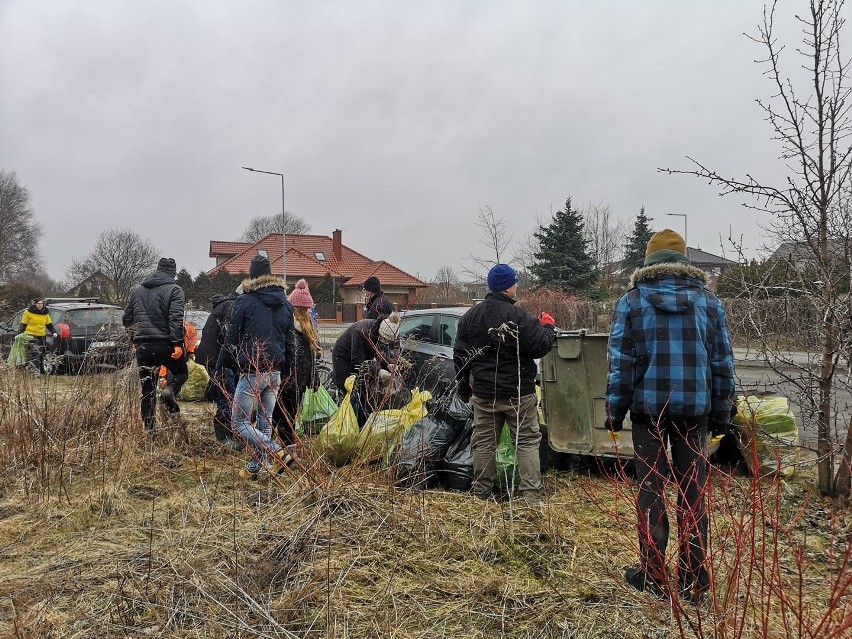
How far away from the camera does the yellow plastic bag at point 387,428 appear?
3.77 meters

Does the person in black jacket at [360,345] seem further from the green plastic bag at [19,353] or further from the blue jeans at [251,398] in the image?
the green plastic bag at [19,353]

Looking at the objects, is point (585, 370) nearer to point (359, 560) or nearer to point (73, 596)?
point (359, 560)

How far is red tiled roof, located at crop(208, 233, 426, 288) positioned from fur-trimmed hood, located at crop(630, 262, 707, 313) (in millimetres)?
34163

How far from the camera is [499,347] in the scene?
12.5 ft

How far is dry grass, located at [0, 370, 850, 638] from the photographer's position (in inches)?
92.0

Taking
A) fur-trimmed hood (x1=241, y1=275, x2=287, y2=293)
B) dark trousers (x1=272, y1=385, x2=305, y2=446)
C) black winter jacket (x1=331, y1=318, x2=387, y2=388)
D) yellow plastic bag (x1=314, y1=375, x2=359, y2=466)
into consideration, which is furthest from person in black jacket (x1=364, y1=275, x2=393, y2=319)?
yellow plastic bag (x1=314, y1=375, x2=359, y2=466)

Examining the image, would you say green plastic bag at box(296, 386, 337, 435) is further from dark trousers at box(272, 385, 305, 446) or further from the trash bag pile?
the trash bag pile

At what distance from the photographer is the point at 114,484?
3.91 metres

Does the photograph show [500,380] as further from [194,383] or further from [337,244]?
[337,244]

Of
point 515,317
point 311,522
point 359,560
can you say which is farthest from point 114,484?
point 515,317

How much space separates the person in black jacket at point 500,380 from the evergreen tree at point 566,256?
80.2ft

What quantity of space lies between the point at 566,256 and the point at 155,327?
24.5 meters

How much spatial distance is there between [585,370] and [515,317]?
2.77ft

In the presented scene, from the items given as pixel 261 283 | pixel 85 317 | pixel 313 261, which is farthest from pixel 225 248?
pixel 261 283
